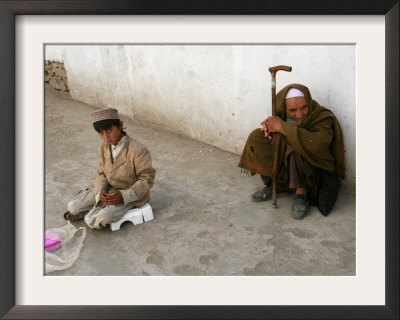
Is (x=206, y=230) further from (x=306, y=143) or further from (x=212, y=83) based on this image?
(x=212, y=83)

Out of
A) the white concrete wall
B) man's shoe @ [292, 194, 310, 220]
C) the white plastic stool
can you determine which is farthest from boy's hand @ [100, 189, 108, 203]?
the white concrete wall

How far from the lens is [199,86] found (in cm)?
510

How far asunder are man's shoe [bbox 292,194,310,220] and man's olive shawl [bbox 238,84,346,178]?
0.29 metres

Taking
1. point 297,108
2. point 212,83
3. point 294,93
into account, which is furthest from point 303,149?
point 212,83

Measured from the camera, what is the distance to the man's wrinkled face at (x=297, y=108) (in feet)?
12.4

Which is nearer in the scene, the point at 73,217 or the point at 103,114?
the point at 103,114

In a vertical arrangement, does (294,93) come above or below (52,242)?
above

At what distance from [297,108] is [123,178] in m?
1.51

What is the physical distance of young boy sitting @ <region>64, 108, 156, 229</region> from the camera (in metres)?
3.57

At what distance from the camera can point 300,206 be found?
12.5ft

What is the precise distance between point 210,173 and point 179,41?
2398 millimetres

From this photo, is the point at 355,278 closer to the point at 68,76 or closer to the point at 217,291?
the point at 217,291

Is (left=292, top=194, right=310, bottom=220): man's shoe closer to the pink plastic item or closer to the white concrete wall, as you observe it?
the white concrete wall

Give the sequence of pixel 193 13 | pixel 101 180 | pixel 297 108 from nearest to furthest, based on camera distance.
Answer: pixel 193 13 < pixel 101 180 < pixel 297 108
